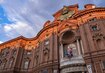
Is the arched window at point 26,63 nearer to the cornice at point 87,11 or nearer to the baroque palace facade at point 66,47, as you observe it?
the baroque palace facade at point 66,47

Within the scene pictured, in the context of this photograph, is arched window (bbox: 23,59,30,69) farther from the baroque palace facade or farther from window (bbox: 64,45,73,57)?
window (bbox: 64,45,73,57)

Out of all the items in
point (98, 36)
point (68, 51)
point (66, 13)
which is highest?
point (66, 13)

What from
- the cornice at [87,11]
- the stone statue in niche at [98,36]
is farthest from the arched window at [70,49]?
the cornice at [87,11]

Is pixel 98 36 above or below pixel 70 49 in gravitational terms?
above

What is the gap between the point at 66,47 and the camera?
28.3 metres

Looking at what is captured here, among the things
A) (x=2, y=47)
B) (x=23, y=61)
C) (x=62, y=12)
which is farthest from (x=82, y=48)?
(x=2, y=47)

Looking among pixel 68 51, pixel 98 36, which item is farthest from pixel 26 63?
pixel 98 36

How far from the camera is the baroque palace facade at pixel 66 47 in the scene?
22.9 meters

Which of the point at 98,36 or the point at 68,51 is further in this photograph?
the point at 68,51

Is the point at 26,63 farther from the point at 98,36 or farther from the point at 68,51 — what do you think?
the point at 98,36

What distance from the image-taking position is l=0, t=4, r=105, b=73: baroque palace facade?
2294 centimetres

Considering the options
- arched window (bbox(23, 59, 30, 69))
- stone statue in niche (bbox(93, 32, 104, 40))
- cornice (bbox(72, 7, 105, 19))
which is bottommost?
arched window (bbox(23, 59, 30, 69))

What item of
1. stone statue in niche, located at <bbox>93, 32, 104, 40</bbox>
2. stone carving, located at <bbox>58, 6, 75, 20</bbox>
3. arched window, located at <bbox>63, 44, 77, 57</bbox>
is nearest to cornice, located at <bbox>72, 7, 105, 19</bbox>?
stone carving, located at <bbox>58, 6, 75, 20</bbox>

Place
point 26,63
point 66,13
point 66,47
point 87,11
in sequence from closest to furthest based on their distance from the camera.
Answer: point 66,47 → point 87,11 → point 66,13 → point 26,63
